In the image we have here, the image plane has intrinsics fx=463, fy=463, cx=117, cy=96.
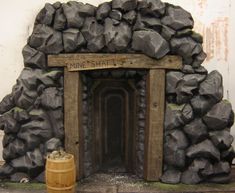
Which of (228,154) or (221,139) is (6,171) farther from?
(228,154)

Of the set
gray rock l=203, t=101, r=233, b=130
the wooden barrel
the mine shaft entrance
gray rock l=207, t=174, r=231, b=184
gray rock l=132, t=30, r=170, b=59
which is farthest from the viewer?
the mine shaft entrance

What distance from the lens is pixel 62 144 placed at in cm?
807

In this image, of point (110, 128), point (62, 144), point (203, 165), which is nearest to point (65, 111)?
point (62, 144)

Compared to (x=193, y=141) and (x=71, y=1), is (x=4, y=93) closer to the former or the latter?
(x=71, y=1)

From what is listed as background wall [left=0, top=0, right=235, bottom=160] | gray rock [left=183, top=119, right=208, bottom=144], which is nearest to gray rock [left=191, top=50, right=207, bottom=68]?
background wall [left=0, top=0, right=235, bottom=160]

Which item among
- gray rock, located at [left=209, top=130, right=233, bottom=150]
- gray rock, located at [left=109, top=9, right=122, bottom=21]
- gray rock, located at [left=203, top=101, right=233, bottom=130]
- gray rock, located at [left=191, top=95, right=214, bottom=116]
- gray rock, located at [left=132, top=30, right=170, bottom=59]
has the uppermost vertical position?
gray rock, located at [left=109, top=9, right=122, bottom=21]

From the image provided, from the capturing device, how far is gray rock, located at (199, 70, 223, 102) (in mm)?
7773

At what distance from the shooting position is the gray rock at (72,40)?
7.76m

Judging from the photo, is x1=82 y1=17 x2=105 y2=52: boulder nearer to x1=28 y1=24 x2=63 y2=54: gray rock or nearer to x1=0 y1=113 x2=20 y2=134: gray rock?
x1=28 y1=24 x2=63 y2=54: gray rock

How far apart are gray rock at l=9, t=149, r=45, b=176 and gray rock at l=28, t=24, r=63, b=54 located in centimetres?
175

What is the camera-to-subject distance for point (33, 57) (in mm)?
7926

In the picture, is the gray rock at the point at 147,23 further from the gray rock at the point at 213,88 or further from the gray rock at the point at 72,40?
the gray rock at the point at 213,88

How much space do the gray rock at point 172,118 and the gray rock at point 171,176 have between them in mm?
778

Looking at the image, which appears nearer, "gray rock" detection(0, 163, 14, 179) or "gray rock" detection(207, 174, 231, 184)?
"gray rock" detection(207, 174, 231, 184)
